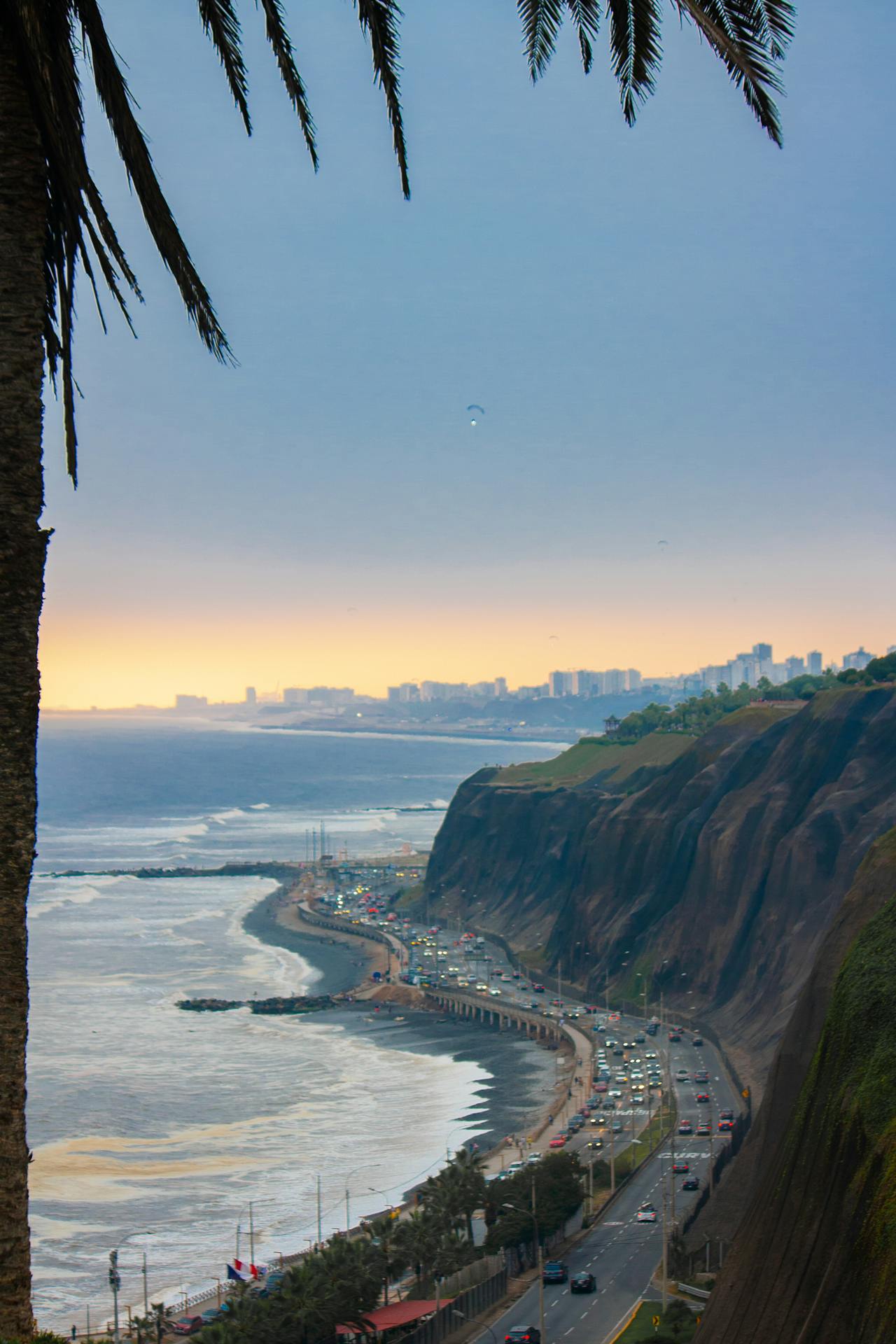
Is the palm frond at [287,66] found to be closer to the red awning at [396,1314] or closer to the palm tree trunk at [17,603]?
the palm tree trunk at [17,603]

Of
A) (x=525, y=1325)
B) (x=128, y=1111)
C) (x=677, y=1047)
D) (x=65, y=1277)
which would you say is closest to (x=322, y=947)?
(x=677, y=1047)

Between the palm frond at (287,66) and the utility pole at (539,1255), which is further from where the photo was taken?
the utility pole at (539,1255)

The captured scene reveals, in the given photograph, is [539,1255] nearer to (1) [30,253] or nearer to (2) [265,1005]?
(1) [30,253]

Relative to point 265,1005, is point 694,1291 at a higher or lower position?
higher

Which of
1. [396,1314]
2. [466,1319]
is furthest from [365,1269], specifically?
[466,1319]

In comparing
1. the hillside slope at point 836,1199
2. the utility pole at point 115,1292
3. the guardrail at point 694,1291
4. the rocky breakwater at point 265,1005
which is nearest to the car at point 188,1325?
the utility pole at point 115,1292

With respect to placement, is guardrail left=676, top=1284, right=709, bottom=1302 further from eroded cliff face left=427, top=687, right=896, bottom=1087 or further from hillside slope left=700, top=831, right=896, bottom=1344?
eroded cliff face left=427, top=687, right=896, bottom=1087

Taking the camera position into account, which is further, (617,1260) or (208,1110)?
(208,1110)
